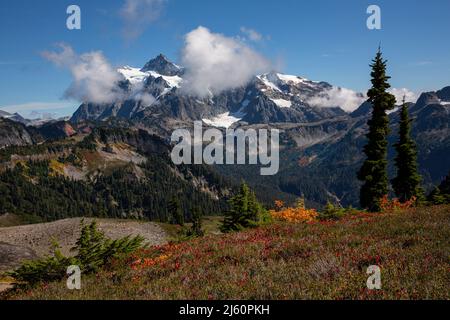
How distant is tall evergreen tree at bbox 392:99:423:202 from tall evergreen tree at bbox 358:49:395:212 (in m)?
9.09

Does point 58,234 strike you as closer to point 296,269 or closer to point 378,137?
point 378,137

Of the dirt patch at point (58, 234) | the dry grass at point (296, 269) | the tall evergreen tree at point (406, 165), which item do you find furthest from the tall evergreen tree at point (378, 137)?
the dirt patch at point (58, 234)

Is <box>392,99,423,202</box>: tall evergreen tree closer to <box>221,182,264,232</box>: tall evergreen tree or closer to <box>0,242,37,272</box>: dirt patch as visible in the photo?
<box>221,182,264,232</box>: tall evergreen tree

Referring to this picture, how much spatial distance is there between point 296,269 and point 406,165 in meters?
44.7

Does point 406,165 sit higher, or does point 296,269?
point 406,165

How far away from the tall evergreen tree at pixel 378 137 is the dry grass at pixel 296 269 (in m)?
25.1

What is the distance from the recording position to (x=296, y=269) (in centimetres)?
1134

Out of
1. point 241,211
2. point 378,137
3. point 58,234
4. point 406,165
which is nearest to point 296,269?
point 241,211

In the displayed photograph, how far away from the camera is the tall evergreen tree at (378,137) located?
41.5m

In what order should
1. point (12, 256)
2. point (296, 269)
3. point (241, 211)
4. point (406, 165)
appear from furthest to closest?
point (406, 165), point (241, 211), point (12, 256), point (296, 269)

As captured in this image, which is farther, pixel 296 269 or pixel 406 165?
pixel 406 165

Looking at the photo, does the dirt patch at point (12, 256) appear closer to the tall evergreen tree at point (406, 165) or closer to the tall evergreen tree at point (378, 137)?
the tall evergreen tree at point (378, 137)

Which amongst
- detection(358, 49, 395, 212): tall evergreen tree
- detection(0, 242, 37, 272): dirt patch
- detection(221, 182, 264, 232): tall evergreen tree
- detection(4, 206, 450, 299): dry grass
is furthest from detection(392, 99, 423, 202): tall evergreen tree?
detection(0, 242, 37, 272): dirt patch

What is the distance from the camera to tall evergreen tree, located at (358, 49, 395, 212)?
136ft
